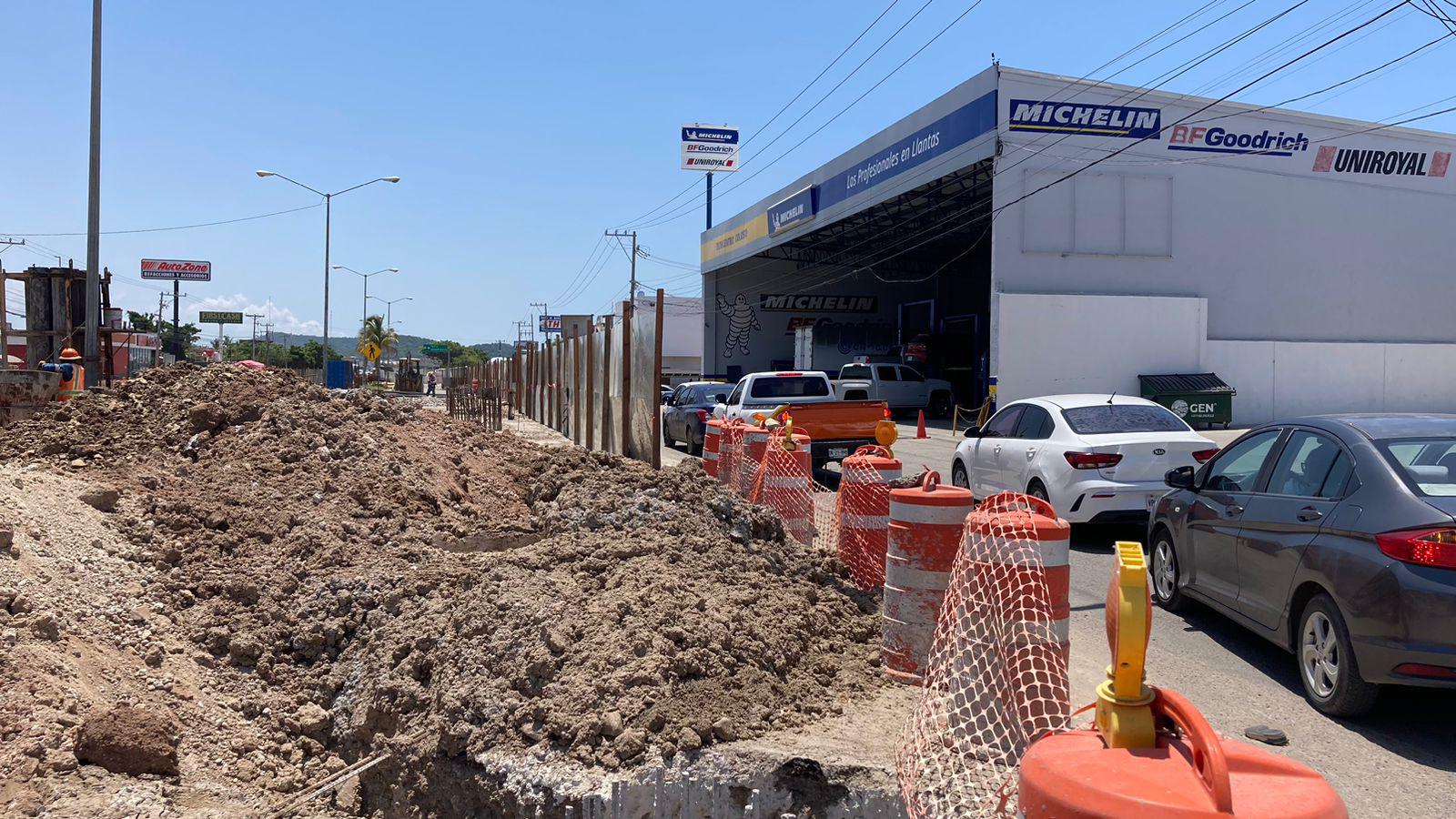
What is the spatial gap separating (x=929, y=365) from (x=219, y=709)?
40.1m

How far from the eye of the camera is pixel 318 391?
40.4 feet

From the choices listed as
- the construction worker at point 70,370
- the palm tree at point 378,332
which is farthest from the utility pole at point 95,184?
the palm tree at point 378,332

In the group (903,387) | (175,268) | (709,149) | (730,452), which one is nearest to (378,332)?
(175,268)

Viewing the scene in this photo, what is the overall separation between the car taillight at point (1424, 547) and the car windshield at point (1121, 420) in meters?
5.24

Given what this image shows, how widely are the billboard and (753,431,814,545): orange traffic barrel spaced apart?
6586 cm

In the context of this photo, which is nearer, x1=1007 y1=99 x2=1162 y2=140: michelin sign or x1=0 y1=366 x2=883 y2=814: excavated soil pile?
x1=0 y1=366 x2=883 y2=814: excavated soil pile

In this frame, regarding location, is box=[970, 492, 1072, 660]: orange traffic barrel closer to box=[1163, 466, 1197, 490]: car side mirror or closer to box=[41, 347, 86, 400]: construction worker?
box=[1163, 466, 1197, 490]: car side mirror

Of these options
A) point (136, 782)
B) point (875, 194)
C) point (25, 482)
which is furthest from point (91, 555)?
point (875, 194)

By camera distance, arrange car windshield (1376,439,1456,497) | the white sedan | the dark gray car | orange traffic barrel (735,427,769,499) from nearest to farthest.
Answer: the dark gray car, car windshield (1376,439,1456,497), the white sedan, orange traffic barrel (735,427,769,499)

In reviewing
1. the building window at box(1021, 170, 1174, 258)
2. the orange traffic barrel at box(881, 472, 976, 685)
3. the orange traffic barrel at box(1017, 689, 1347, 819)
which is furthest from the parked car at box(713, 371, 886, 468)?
the building window at box(1021, 170, 1174, 258)

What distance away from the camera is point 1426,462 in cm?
538

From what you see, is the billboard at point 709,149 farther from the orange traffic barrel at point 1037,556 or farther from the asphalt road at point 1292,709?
the orange traffic barrel at point 1037,556

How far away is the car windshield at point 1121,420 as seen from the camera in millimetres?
10250

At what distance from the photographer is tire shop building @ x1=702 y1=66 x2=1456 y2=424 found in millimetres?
28875
